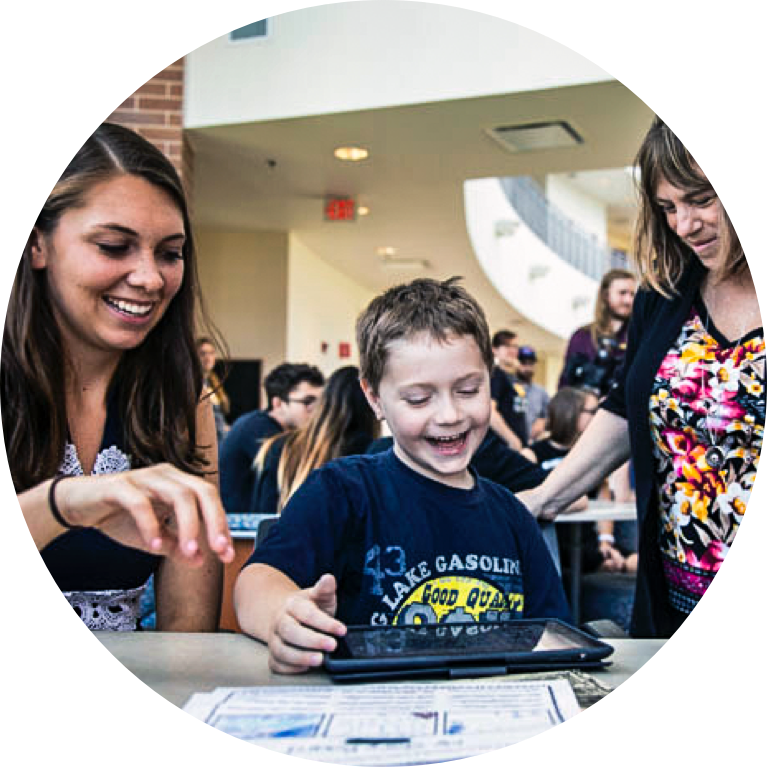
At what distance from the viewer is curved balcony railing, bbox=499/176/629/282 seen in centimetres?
936

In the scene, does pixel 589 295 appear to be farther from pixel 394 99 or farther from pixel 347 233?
pixel 394 99

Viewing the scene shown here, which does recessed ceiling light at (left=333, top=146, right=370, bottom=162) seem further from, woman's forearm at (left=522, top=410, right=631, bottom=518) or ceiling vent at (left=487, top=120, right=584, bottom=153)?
woman's forearm at (left=522, top=410, right=631, bottom=518)

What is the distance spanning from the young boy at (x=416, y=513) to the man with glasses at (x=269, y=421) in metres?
0.79

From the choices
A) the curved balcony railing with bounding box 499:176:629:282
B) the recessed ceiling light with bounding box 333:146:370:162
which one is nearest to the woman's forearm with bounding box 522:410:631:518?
the recessed ceiling light with bounding box 333:146:370:162

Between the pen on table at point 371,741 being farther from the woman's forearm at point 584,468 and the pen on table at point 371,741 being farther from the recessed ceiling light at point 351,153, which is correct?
the recessed ceiling light at point 351,153

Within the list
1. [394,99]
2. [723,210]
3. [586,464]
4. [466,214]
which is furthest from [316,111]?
[723,210]

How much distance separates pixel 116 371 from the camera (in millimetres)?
1022

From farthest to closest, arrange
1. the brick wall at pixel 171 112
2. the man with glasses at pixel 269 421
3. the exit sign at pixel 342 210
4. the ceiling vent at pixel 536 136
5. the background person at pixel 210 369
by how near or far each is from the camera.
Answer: the exit sign at pixel 342 210 → the ceiling vent at pixel 536 136 → the brick wall at pixel 171 112 → the man with glasses at pixel 269 421 → the background person at pixel 210 369

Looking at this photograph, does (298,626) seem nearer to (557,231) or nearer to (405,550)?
(405,550)

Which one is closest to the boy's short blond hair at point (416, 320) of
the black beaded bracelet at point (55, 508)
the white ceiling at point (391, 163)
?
the black beaded bracelet at point (55, 508)

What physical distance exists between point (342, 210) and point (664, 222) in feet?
12.3

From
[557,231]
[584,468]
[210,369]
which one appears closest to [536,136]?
[584,468]

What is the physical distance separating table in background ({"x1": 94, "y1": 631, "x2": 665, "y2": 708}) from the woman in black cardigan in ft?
0.97

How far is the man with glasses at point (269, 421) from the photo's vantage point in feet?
7.42
